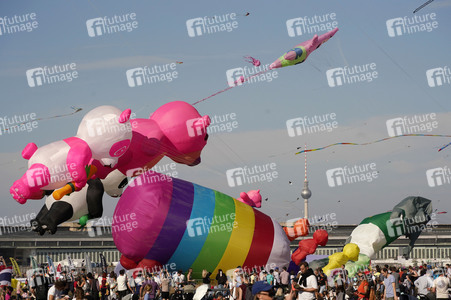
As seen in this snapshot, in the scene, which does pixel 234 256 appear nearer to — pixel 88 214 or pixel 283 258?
pixel 283 258

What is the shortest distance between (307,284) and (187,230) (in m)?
11.3

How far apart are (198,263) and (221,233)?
1.39 m

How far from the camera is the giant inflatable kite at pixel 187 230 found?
25.4 meters

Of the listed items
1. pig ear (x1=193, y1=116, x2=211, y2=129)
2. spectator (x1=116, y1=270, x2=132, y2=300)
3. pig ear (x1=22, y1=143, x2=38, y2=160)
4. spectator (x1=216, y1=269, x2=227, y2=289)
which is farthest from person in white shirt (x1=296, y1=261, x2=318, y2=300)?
spectator (x1=216, y1=269, x2=227, y2=289)

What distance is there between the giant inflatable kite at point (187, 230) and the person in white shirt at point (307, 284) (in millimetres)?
10568

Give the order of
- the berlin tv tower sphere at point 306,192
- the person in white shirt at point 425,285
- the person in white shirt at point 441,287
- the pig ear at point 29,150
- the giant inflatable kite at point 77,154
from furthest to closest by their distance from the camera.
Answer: the berlin tv tower sphere at point 306,192
the person in white shirt at point 425,285
the pig ear at point 29,150
the person in white shirt at point 441,287
the giant inflatable kite at point 77,154

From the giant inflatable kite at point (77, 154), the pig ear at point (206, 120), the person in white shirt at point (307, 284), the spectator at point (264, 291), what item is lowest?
the person in white shirt at point (307, 284)

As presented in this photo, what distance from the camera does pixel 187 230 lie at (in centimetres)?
2620

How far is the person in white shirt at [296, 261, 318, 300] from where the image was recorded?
15062 millimetres

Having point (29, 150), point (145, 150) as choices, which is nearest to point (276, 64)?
point (145, 150)

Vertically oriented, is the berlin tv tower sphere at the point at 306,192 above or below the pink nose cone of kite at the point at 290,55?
below

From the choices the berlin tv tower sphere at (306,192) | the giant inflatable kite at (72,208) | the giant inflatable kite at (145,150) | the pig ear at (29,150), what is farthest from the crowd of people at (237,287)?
the berlin tv tower sphere at (306,192)

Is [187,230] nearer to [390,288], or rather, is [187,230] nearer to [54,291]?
[390,288]

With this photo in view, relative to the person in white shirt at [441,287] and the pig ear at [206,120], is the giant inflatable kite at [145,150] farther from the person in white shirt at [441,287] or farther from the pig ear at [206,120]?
the person in white shirt at [441,287]
